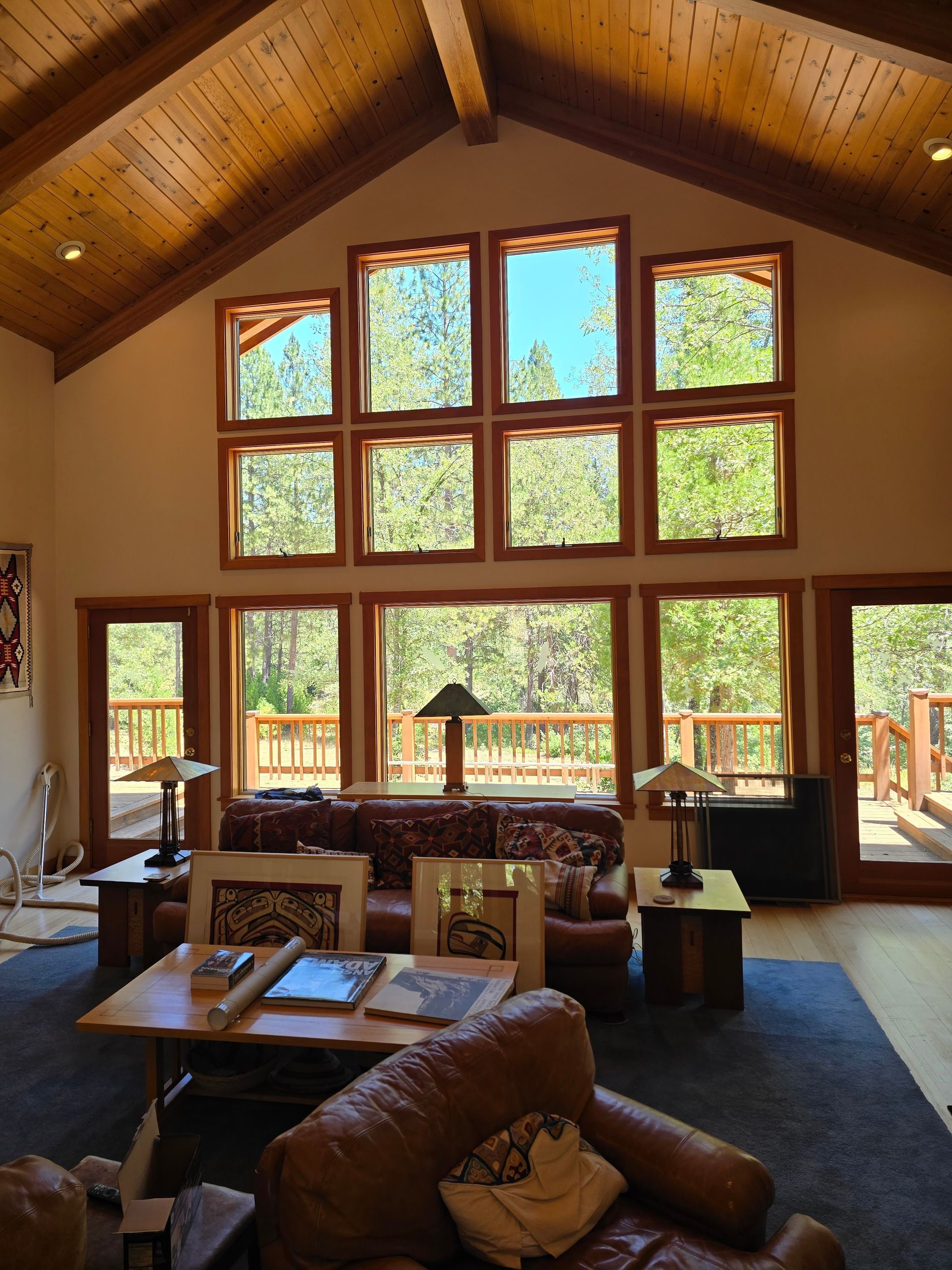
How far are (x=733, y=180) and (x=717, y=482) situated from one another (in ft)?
6.50

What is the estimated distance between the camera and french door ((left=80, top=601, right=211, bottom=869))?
622cm

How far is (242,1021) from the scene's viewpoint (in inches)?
103

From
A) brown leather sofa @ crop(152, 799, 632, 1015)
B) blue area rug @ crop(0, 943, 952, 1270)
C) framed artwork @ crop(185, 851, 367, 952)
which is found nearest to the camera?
blue area rug @ crop(0, 943, 952, 1270)

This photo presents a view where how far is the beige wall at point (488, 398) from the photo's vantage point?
5254mm

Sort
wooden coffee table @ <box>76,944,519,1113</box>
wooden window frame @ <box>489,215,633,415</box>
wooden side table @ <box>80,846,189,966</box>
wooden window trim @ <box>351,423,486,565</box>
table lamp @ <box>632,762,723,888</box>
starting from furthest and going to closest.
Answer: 1. wooden window trim @ <box>351,423,486,565</box>
2. wooden window frame @ <box>489,215,633,415</box>
3. wooden side table @ <box>80,846,189,966</box>
4. table lamp @ <box>632,762,723,888</box>
5. wooden coffee table @ <box>76,944,519,1113</box>

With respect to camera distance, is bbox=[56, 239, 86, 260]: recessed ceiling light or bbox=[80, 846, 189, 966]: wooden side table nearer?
bbox=[80, 846, 189, 966]: wooden side table

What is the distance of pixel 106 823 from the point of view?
6.35 metres

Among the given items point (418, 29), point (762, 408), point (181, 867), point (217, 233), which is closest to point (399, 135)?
point (418, 29)

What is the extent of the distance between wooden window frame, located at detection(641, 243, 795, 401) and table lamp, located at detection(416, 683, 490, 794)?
8.20 ft

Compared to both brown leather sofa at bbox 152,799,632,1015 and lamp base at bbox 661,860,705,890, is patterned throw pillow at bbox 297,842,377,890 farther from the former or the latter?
lamp base at bbox 661,860,705,890

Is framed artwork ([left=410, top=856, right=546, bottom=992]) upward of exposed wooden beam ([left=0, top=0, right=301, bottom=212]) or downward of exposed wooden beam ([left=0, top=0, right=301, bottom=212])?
downward

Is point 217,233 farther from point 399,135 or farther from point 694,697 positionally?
point 694,697


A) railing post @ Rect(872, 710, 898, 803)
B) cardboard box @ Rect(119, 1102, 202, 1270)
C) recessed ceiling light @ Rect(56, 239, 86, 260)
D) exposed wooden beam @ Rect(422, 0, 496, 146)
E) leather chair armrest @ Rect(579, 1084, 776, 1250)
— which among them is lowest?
leather chair armrest @ Rect(579, 1084, 776, 1250)

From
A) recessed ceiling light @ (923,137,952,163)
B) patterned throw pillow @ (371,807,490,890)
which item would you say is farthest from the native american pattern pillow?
recessed ceiling light @ (923,137,952,163)
